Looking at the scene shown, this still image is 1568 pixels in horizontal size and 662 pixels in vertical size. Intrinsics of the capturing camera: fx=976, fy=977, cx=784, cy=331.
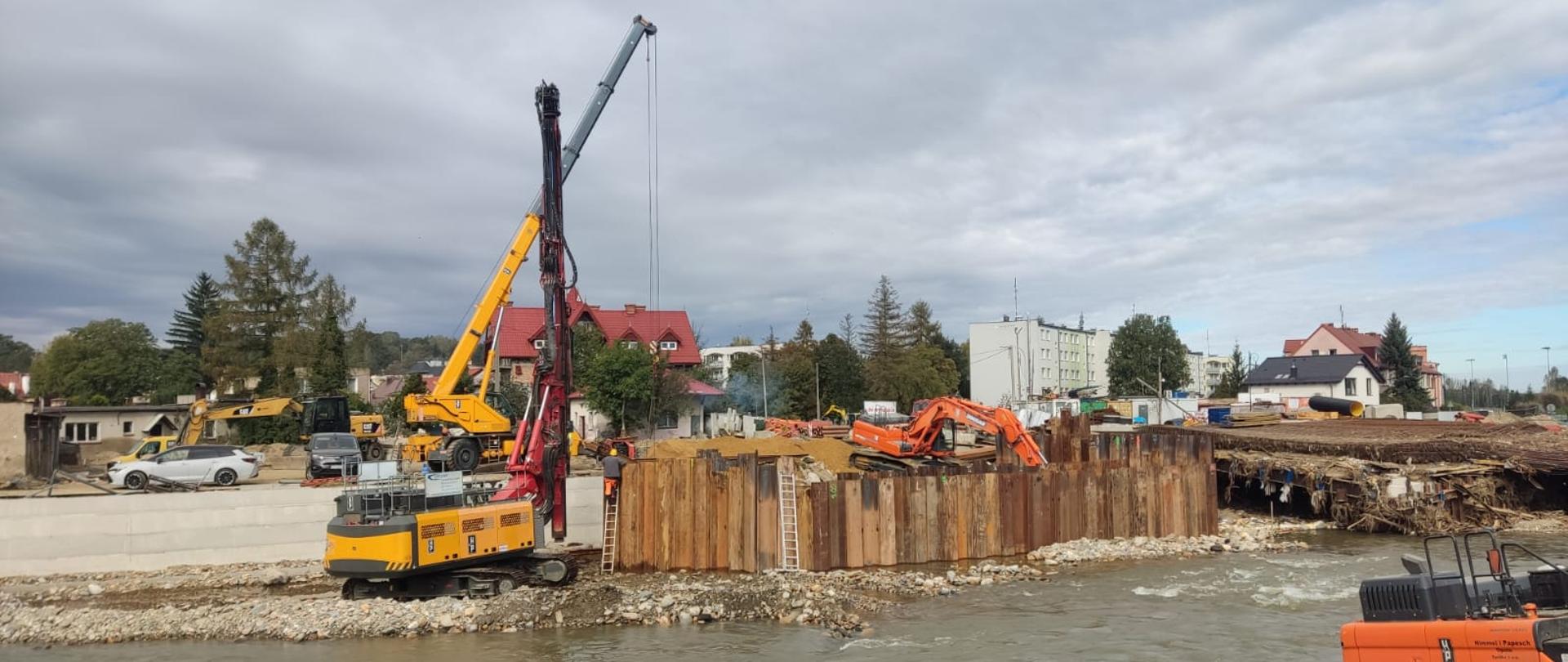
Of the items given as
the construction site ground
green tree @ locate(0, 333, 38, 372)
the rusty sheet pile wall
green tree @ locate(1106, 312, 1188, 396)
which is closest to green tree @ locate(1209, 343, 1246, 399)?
green tree @ locate(1106, 312, 1188, 396)

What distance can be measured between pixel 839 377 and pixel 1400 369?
44.8 m

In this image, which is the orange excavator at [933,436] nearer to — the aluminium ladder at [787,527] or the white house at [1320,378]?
the aluminium ladder at [787,527]

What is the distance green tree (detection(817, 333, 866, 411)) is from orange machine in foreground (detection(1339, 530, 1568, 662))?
58.1 meters

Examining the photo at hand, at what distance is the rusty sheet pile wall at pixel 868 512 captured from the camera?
17750 mm

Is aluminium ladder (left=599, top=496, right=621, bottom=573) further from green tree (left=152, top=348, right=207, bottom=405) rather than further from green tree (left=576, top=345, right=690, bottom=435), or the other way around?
green tree (left=152, top=348, right=207, bottom=405)

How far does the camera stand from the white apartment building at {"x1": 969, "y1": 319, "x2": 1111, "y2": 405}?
91000 mm

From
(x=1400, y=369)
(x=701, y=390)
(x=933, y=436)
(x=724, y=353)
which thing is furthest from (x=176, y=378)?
(x=1400, y=369)

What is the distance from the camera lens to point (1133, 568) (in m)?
19.0

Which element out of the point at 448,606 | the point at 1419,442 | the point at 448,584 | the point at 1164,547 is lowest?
the point at 1164,547

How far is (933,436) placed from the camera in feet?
82.4

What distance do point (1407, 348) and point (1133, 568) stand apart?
70032 mm

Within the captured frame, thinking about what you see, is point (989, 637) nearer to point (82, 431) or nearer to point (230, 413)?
point (230, 413)

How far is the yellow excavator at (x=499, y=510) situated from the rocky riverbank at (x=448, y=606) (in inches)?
24.8

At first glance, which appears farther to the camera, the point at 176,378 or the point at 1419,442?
the point at 176,378
